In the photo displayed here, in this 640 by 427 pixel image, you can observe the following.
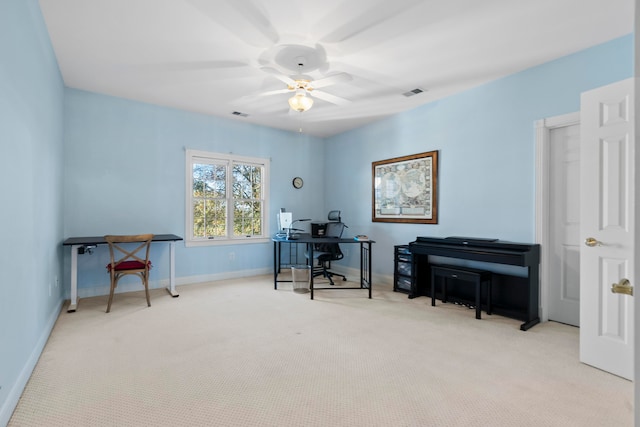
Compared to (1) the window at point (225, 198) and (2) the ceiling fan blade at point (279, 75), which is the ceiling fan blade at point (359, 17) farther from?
(1) the window at point (225, 198)

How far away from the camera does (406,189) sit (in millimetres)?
4758

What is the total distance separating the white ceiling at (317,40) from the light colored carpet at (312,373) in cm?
265

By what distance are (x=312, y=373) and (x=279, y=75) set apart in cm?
294

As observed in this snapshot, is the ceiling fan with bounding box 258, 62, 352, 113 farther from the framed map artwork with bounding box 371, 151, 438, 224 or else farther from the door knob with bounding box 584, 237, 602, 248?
the door knob with bounding box 584, 237, 602, 248

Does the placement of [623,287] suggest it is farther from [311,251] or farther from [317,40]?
[311,251]

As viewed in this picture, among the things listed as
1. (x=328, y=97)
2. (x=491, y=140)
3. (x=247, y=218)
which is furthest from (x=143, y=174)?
(x=491, y=140)

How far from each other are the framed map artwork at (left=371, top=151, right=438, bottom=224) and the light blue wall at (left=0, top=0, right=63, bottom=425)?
415cm

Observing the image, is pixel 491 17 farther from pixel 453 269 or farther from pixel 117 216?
pixel 117 216

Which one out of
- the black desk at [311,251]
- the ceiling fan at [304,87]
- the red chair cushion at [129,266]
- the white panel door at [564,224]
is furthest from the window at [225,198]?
the white panel door at [564,224]

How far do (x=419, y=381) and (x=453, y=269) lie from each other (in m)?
1.83

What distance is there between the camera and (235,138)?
17.8 feet

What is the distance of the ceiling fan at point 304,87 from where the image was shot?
3.32 m

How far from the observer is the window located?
507cm

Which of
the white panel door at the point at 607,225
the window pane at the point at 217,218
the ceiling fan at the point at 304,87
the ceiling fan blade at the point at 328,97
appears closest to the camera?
the white panel door at the point at 607,225
